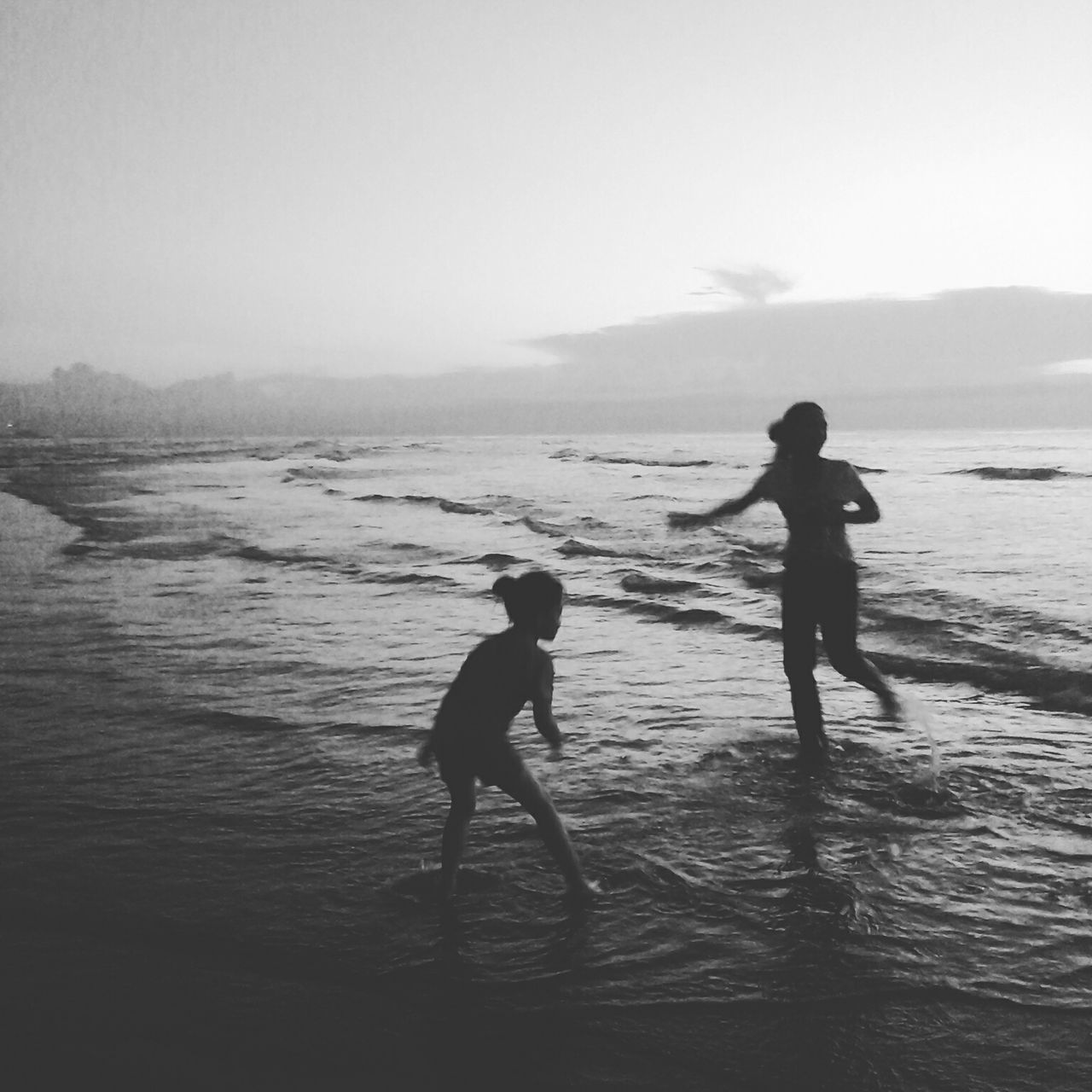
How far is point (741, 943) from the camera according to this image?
3570 millimetres

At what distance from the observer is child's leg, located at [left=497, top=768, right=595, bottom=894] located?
3.68 m

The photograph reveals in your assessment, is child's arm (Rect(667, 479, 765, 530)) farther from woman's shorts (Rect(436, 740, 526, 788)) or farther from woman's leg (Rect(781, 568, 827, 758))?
woman's shorts (Rect(436, 740, 526, 788))

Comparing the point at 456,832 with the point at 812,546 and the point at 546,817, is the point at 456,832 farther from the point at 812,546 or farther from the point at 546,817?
the point at 812,546

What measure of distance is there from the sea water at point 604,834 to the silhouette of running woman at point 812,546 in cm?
55

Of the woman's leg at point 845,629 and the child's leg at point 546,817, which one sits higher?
the woman's leg at point 845,629

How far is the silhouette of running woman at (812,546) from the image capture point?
17.3 ft

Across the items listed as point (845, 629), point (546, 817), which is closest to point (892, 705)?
point (845, 629)

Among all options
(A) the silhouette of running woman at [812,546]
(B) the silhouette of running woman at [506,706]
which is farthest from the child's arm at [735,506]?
(B) the silhouette of running woman at [506,706]

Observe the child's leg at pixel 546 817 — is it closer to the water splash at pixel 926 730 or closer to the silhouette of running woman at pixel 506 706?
the silhouette of running woman at pixel 506 706

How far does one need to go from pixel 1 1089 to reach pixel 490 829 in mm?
2410

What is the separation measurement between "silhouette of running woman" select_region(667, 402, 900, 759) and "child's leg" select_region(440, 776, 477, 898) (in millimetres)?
2265

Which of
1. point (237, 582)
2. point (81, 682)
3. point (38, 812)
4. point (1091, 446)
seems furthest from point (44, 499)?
point (1091, 446)

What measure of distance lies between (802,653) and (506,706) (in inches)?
103

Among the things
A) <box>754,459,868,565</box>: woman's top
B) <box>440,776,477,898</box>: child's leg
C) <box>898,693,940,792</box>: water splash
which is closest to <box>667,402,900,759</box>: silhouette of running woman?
<box>754,459,868,565</box>: woman's top
